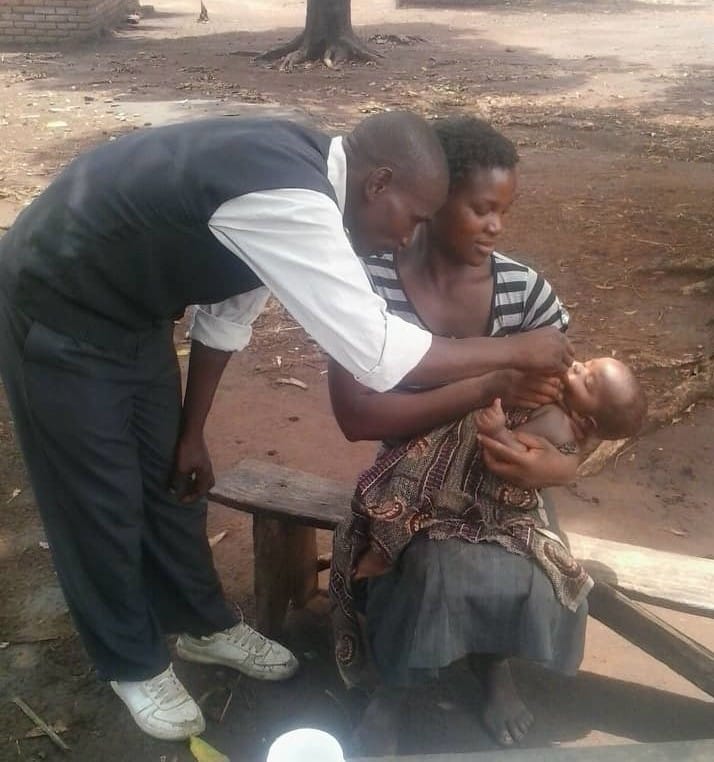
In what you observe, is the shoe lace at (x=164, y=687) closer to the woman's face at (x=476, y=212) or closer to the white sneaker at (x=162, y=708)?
the white sneaker at (x=162, y=708)

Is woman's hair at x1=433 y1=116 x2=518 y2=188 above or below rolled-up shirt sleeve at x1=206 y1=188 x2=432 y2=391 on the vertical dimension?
above

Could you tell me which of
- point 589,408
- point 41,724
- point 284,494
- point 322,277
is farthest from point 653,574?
point 41,724

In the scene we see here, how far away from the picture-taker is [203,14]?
54.1 ft

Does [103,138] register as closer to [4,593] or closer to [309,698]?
[4,593]

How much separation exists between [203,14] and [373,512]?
16110 millimetres

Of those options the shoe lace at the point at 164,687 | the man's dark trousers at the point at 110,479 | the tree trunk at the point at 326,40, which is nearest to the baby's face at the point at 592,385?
the man's dark trousers at the point at 110,479

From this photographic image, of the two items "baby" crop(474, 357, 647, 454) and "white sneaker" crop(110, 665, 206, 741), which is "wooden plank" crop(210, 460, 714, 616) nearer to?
"baby" crop(474, 357, 647, 454)

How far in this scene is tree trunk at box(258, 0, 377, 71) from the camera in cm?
1277

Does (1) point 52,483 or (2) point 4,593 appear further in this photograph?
→ (2) point 4,593

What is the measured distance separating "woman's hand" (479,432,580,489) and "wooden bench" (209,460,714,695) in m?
0.43

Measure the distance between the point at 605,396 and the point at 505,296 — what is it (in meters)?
0.37

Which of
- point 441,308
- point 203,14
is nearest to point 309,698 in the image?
point 441,308

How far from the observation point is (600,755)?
163cm

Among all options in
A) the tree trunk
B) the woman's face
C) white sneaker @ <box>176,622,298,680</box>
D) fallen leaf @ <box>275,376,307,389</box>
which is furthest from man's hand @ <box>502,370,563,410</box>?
the tree trunk
